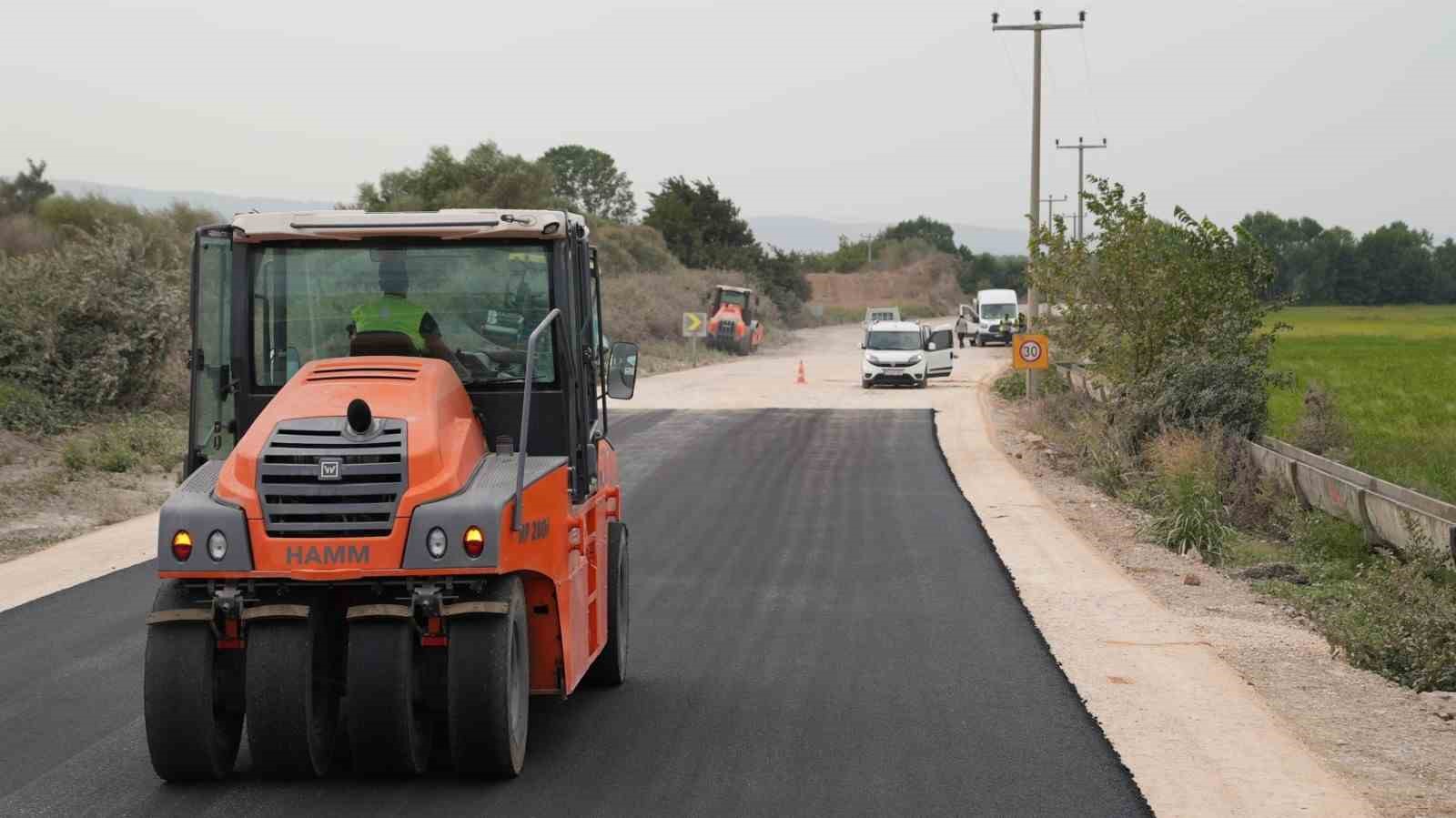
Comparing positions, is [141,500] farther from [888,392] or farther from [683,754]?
[888,392]

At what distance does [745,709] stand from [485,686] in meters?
2.42

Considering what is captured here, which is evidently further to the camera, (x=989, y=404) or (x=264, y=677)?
(x=989, y=404)

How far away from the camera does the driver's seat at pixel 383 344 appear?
8.31 metres

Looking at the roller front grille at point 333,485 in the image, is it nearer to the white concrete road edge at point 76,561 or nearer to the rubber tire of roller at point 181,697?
the rubber tire of roller at point 181,697

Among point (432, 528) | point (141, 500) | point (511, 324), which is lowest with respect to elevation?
point (141, 500)

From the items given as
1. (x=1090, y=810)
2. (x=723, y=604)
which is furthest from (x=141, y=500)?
(x=1090, y=810)

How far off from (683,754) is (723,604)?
4.67m

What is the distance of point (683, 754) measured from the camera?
330 inches

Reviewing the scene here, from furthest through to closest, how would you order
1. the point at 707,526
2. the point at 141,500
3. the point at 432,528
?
the point at 141,500 < the point at 707,526 < the point at 432,528

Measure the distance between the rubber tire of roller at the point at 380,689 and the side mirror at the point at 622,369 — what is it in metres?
2.22

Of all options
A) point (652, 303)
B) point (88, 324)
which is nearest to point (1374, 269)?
point (652, 303)

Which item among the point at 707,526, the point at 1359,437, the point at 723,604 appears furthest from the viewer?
the point at 1359,437

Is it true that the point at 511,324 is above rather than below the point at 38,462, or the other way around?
above

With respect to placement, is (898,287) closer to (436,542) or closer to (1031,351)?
(1031,351)
